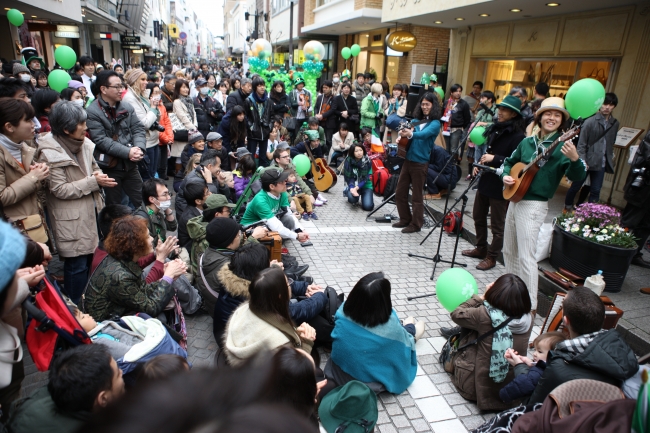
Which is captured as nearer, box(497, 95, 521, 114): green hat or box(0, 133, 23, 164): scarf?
box(0, 133, 23, 164): scarf

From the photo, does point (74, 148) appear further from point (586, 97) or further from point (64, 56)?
point (64, 56)

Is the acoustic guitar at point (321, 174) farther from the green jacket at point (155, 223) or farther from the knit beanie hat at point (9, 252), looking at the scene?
the knit beanie hat at point (9, 252)

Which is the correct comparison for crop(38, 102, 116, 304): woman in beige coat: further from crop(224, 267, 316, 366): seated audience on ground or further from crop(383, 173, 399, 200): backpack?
crop(383, 173, 399, 200): backpack

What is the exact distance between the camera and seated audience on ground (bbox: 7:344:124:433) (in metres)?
1.79

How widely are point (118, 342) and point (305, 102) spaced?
368 inches

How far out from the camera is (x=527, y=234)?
13.5ft

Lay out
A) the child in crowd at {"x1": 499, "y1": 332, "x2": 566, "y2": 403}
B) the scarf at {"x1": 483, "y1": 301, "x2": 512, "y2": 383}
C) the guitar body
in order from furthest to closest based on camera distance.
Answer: the guitar body
the scarf at {"x1": 483, "y1": 301, "x2": 512, "y2": 383}
the child in crowd at {"x1": 499, "y1": 332, "x2": 566, "y2": 403}

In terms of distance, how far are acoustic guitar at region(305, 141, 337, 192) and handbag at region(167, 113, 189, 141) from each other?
244 cm

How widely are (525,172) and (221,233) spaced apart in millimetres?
2998

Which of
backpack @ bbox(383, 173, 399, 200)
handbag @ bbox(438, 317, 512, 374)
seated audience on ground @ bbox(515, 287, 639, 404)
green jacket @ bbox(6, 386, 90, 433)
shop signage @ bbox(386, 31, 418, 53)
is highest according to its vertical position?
shop signage @ bbox(386, 31, 418, 53)

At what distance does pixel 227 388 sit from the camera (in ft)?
2.45

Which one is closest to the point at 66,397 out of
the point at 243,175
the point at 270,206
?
the point at 270,206

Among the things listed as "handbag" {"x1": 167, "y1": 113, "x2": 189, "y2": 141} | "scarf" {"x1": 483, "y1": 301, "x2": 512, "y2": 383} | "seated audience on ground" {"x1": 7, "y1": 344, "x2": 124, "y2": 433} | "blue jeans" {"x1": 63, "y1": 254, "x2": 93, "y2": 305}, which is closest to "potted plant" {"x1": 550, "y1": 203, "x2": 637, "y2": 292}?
"scarf" {"x1": 483, "y1": 301, "x2": 512, "y2": 383}

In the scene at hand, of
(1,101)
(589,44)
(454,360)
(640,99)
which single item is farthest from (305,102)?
(454,360)
